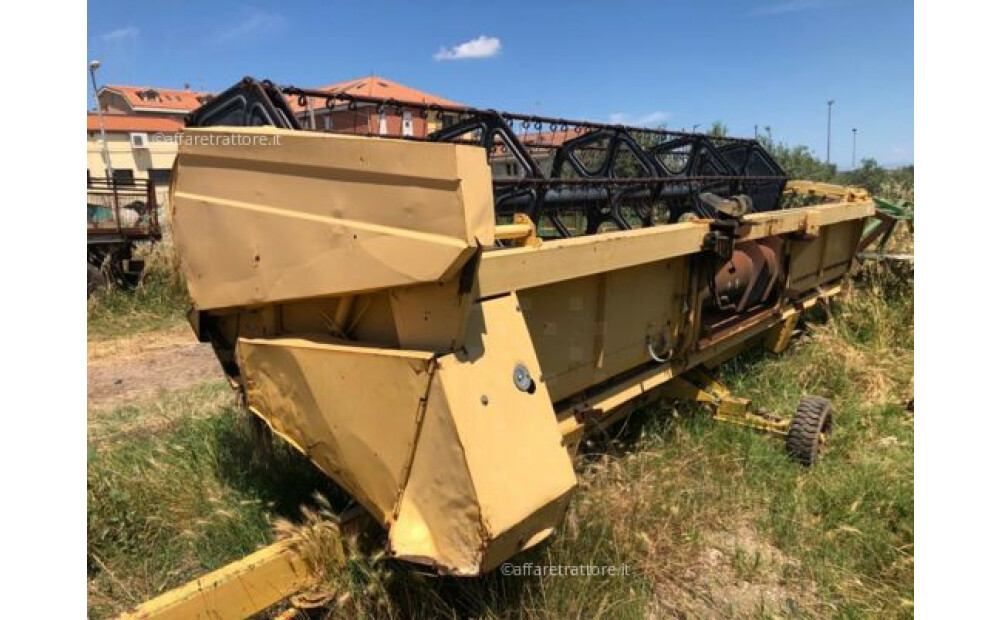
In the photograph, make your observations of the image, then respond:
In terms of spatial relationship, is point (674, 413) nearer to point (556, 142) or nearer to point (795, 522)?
point (795, 522)

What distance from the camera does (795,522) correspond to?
3277 mm

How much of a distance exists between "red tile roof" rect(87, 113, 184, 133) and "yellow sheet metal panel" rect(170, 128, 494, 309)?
4413cm

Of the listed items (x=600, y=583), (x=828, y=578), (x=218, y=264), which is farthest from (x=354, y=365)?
(x=828, y=578)

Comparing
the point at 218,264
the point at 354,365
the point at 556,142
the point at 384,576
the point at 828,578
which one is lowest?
the point at 828,578

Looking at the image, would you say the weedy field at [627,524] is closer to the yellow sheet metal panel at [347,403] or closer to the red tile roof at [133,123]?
the yellow sheet metal panel at [347,403]

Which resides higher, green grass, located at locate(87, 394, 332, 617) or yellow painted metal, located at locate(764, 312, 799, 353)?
yellow painted metal, located at locate(764, 312, 799, 353)

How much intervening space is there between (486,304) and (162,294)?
917 centimetres

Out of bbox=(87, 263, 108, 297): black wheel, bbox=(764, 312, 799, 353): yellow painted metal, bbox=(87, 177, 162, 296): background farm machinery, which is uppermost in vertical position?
bbox=(87, 177, 162, 296): background farm machinery

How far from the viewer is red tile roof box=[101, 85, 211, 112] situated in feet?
164

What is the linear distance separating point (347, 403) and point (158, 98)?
58.7 meters

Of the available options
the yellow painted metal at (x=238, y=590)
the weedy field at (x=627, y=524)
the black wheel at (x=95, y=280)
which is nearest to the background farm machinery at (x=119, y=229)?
the black wheel at (x=95, y=280)

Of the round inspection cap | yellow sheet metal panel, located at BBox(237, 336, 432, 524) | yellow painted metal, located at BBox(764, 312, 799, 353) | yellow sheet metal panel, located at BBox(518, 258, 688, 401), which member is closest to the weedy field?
yellow sheet metal panel, located at BBox(237, 336, 432, 524)

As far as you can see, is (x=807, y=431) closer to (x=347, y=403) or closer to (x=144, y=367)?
(x=347, y=403)

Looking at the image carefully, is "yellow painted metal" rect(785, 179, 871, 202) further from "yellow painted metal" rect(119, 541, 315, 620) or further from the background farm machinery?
the background farm machinery
